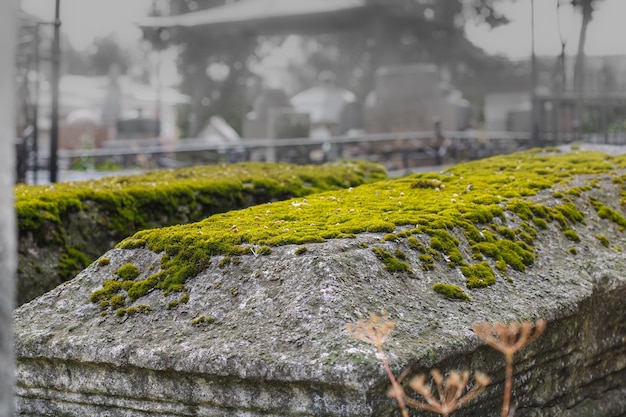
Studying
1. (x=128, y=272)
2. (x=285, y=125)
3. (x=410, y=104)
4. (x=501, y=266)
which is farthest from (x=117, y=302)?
(x=410, y=104)

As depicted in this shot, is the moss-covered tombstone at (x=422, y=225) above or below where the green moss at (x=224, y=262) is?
above

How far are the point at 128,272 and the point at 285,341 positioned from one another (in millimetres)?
1014

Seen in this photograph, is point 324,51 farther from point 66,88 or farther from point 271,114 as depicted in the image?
point 271,114

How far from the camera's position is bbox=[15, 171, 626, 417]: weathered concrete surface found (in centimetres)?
296

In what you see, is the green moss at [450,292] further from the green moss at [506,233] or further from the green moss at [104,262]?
the green moss at [104,262]

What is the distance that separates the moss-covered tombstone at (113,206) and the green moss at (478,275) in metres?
2.68

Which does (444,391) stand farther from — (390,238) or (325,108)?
(325,108)

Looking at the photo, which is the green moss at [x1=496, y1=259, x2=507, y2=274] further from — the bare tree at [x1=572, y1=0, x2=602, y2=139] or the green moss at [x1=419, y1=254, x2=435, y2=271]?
the bare tree at [x1=572, y1=0, x2=602, y2=139]

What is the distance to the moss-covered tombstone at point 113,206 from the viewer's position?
17.4 ft

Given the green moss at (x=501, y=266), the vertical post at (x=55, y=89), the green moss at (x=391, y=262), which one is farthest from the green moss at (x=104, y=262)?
the vertical post at (x=55, y=89)

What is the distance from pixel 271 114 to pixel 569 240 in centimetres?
1413

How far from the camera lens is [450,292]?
3.51 metres

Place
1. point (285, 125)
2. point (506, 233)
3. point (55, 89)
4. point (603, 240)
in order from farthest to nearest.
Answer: point (285, 125) < point (55, 89) < point (603, 240) < point (506, 233)

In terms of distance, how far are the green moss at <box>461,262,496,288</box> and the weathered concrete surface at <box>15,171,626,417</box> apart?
0.16ft
